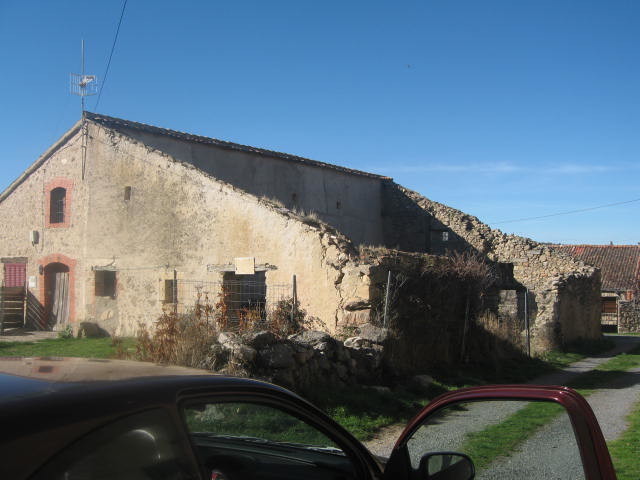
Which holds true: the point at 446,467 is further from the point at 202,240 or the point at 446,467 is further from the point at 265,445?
the point at 202,240

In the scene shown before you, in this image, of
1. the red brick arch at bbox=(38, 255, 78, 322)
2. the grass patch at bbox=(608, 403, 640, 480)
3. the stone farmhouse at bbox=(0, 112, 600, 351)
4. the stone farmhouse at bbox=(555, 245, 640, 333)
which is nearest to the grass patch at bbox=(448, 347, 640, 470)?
the grass patch at bbox=(608, 403, 640, 480)

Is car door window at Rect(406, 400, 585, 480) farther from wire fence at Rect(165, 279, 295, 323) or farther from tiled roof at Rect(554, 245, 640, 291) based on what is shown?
tiled roof at Rect(554, 245, 640, 291)

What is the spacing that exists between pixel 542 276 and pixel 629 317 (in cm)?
1156

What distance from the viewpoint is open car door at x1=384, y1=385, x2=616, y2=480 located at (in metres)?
2.30

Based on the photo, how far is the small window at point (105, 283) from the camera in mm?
16844

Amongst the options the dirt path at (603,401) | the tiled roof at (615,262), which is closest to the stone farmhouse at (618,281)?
the tiled roof at (615,262)

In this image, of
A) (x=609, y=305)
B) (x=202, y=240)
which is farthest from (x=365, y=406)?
(x=609, y=305)

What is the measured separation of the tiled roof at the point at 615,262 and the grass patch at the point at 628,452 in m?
24.2

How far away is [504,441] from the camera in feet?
9.05

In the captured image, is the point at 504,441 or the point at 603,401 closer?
the point at 504,441

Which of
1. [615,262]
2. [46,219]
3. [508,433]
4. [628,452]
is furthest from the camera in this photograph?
[615,262]

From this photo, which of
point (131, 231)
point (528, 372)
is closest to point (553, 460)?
point (528, 372)

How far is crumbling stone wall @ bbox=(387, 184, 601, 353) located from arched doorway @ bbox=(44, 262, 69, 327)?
1265 cm

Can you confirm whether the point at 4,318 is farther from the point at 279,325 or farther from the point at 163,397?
the point at 163,397
